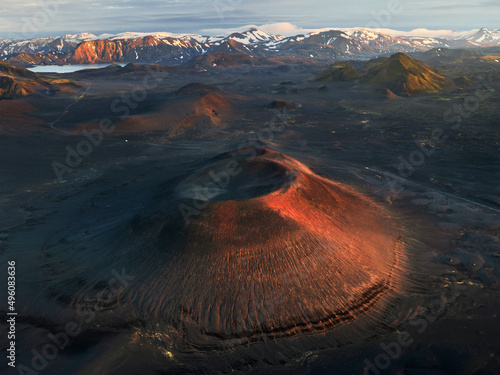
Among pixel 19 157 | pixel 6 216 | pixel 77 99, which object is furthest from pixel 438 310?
pixel 77 99

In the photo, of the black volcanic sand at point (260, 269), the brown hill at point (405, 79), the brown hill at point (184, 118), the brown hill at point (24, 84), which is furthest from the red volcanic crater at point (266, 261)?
the brown hill at point (24, 84)

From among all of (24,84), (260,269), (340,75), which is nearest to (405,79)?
(340,75)

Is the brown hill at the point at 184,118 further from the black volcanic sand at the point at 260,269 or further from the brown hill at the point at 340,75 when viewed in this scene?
the brown hill at the point at 340,75

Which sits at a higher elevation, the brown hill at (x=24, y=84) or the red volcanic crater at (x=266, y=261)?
the brown hill at (x=24, y=84)

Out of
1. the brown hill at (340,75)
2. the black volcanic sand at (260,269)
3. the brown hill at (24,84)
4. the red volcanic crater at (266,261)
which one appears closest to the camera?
the black volcanic sand at (260,269)

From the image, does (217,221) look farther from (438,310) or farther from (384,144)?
(384,144)

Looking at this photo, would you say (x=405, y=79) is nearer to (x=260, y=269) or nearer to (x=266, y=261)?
(x=266, y=261)

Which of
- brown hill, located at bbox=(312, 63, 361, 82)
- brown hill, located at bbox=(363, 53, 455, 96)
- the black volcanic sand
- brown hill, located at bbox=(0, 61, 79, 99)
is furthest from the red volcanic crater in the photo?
brown hill, located at bbox=(312, 63, 361, 82)

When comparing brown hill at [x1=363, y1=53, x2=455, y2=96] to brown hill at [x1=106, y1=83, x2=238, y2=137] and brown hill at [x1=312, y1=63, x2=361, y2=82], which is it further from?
brown hill at [x1=106, y1=83, x2=238, y2=137]
